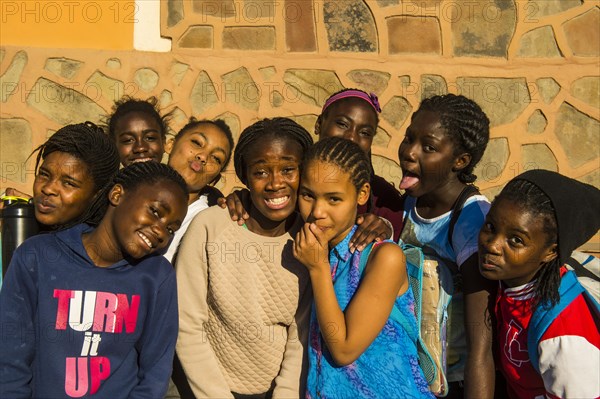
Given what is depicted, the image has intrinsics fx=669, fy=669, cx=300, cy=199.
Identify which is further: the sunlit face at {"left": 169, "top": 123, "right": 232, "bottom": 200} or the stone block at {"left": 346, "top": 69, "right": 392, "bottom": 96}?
the stone block at {"left": 346, "top": 69, "right": 392, "bottom": 96}

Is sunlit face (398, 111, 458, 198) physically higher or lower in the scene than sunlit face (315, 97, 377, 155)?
lower

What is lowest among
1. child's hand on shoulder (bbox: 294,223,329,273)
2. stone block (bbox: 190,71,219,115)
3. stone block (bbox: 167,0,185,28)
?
child's hand on shoulder (bbox: 294,223,329,273)

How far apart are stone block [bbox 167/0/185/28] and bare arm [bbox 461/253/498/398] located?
125 inches

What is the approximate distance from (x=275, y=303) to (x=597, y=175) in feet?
11.8

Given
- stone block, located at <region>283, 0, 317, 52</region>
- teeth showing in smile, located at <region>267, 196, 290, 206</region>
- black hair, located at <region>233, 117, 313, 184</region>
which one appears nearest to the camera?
teeth showing in smile, located at <region>267, 196, 290, 206</region>

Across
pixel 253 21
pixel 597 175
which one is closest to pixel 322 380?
pixel 253 21

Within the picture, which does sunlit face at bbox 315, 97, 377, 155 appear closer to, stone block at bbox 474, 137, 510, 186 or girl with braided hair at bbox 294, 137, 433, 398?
girl with braided hair at bbox 294, 137, 433, 398

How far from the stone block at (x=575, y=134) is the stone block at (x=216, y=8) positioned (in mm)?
2659

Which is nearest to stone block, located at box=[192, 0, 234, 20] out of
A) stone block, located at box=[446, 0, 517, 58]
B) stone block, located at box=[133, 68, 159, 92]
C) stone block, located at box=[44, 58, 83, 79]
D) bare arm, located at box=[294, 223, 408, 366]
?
stone block, located at box=[133, 68, 159, 92]

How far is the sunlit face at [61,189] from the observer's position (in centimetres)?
275

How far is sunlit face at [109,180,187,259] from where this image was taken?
2.57 metres

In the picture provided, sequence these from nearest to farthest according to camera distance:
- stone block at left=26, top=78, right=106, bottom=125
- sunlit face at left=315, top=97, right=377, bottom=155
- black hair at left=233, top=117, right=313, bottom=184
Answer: black hair at left=233, top=117, right=313, bottom=184 < sunlit face at left=315, top=97, right=377, bottom=155 < stone block at left=26, top=78, right=106, bottom=125

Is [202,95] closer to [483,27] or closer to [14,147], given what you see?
[14,147]

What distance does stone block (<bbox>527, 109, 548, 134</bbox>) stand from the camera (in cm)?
526
